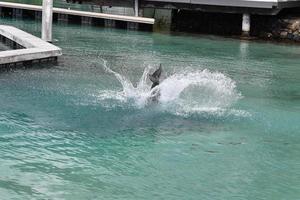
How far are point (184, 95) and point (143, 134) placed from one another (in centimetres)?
355

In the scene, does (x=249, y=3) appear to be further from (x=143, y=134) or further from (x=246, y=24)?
(x=143, y=134)

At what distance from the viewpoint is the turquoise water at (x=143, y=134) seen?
7453 mm

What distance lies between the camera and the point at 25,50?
55.1 ft

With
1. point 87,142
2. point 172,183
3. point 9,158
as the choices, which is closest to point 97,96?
point 87,142

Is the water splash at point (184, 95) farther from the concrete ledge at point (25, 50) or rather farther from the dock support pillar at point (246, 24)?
the dock support pillar at point (246, 24)

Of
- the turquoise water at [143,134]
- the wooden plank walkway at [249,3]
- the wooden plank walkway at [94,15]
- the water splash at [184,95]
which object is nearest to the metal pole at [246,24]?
the wooden plank walkway at [249,3]

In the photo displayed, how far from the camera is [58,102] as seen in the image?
1184 centimetres

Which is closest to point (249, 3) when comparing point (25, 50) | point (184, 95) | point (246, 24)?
point (246, 24)

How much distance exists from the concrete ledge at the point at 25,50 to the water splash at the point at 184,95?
2.99 m

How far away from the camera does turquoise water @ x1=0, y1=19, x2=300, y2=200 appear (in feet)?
24.5

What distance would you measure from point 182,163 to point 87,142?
1.67 metres

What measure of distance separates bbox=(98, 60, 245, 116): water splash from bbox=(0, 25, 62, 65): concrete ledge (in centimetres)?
299

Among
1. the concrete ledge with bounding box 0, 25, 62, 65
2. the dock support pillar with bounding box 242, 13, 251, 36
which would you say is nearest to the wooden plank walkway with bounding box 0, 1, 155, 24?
the dock support pillar with bounding box 242, 13, 251, 36

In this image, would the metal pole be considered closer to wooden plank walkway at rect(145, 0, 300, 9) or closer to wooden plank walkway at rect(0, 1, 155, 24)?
wooden plank walkway at rect(145, 0, 300, 9)
